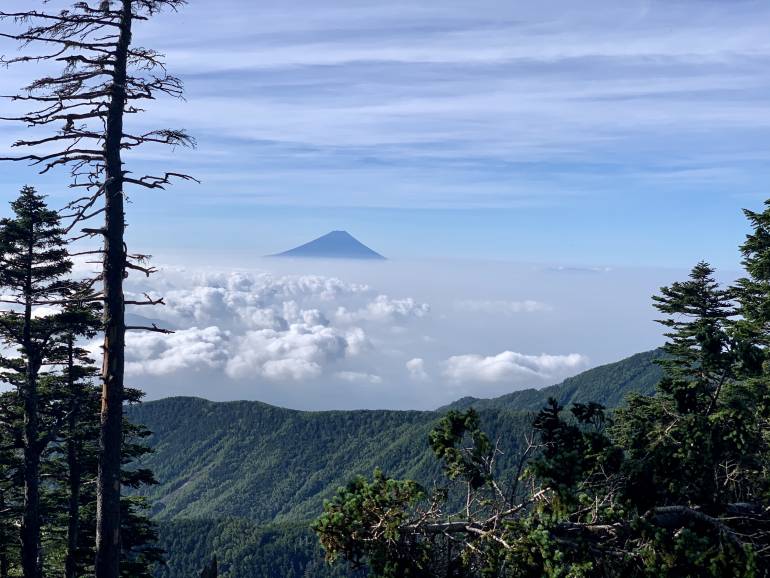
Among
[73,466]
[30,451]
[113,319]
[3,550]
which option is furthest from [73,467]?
[113,319]

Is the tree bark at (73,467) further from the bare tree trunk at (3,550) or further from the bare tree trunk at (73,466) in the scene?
the bare tree trunk at (3,550)

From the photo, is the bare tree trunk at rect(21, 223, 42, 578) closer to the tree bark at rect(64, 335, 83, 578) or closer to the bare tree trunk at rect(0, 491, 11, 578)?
the tree bark at rect(64, 335, 83, 578)

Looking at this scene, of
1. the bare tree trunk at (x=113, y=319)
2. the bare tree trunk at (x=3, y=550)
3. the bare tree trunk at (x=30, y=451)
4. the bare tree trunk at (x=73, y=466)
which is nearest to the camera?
the bare tree trunk at (x=113, y=319)

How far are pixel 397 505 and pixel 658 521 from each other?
12.9 feet

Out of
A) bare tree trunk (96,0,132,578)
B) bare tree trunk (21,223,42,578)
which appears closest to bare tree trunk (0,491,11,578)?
bare tree trunk (21,223,42,578)

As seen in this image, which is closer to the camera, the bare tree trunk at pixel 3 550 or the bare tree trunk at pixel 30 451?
the bare tree trunk at pixel 30 451

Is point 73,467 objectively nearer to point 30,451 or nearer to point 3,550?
point 30,451

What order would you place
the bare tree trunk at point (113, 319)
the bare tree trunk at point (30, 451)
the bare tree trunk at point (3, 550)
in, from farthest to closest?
the bare tree trunk at point (3, 550) → the bare tree trunk at point (30, 451) → the bare tree trunk at point (113, 319)

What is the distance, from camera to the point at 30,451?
87.9ft

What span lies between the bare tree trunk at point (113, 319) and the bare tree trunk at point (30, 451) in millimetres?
14146

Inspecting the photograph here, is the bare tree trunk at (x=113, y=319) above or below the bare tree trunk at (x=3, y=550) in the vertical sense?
above

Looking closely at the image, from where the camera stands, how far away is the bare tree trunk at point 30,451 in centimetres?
2611

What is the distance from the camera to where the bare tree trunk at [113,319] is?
46.8ft

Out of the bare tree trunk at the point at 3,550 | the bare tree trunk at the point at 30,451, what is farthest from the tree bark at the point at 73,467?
the bare tree trunk at the point at 3,550
